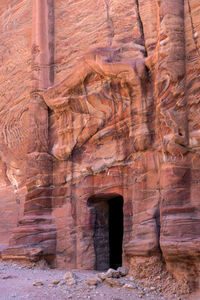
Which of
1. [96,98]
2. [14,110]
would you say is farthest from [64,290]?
[14,110]

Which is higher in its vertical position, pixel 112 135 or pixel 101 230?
pixel 112 135

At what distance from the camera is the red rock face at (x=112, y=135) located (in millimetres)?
7586

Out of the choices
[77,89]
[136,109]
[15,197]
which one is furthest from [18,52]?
[136,109]

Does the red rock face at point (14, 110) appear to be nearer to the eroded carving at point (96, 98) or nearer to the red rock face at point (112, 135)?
the red rock face at point (112, 135)

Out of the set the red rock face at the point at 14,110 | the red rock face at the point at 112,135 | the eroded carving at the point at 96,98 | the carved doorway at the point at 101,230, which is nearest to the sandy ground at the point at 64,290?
the red rock face at the point at 112,135

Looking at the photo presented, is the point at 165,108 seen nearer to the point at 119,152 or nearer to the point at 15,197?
the point at 119,152

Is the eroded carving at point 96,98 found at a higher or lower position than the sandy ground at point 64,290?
higher

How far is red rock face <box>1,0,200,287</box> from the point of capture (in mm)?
7586

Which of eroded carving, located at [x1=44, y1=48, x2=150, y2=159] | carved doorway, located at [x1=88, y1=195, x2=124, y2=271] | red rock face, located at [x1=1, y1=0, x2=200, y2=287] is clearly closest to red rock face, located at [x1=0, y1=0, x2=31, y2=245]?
red rock face, located at [x1=1, y1=0, x2=200, y2=287]

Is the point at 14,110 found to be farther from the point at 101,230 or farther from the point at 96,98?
the point at 101,230

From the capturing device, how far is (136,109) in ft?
29.8

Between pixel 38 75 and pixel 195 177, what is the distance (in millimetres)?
6121

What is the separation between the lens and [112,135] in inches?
378

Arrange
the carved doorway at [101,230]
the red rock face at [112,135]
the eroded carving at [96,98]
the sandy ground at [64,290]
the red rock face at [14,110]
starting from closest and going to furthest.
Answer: the sandy ground at [64,290] < the red rock face at [112,135] < the eroded carving at [96,98] < the carved doorway at [101,230] < the red rock face at [14,110]
